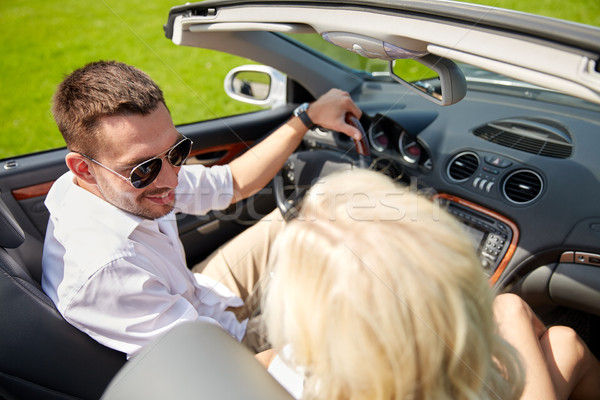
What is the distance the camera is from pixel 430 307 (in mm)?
825

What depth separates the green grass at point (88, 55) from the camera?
19.7ft

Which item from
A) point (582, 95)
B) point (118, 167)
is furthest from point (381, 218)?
point (118, 167)

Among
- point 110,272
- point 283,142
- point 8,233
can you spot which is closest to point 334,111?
point 283,142

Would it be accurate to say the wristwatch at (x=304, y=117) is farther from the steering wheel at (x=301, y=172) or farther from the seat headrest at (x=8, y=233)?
the seat headrest at (x=8, y=233)

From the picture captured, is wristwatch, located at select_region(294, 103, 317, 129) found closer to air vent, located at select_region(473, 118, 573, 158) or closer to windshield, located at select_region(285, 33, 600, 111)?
windshield, located at select_region(285, 33, 600, 111)

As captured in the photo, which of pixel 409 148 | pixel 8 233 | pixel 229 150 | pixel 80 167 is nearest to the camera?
pixel 8 233

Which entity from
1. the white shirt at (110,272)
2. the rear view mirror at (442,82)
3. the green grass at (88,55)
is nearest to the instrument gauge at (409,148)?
the rear view mirror at (442,82)

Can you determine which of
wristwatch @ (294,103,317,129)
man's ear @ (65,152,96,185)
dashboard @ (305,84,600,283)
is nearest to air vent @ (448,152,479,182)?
dashboard @ (305,84,600,283)

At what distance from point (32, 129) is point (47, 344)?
5.53 m

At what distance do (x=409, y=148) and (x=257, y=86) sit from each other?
123 centimetres

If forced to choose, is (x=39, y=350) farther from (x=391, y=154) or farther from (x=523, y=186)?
(x=523, y=186)

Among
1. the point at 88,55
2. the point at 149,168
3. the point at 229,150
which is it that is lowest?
the point at 88,55

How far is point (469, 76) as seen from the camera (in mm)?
2635

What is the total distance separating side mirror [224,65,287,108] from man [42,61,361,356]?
51.4 inches
